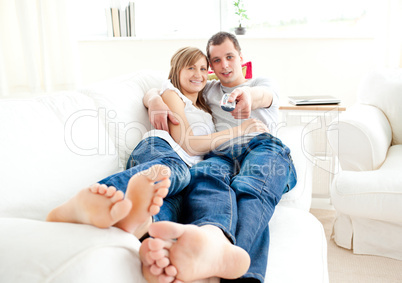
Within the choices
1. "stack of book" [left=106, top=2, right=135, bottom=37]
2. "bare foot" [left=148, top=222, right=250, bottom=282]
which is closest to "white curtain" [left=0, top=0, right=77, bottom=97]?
"stack of book" [left=106, top=2, right=135, bottom=37]

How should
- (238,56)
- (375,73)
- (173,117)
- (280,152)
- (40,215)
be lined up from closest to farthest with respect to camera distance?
(40,215) < (280,152) < (173,117) < (238,56) < (375,73)

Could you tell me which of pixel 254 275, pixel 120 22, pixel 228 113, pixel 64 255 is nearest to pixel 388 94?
pixel 228 113

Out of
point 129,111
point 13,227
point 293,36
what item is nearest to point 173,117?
point 129,111

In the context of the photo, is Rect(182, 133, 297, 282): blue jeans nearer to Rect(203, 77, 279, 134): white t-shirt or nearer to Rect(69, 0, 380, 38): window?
Rect(203, 77, 279, 134): white t-shirt

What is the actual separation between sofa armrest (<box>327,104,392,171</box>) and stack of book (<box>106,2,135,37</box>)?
6.65ft

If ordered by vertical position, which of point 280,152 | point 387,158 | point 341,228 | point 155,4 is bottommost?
point 341,228

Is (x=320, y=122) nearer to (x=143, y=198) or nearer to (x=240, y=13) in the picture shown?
(x=240, y=13)

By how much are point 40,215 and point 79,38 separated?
2.65 m

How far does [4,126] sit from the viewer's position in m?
1.01

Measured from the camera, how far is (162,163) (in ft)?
3.85

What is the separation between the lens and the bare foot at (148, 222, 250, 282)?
703 millimetres

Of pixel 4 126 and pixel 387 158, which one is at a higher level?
pixel 4 126

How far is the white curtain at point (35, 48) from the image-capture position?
2.94 m

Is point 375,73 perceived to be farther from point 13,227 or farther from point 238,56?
point 13,227
